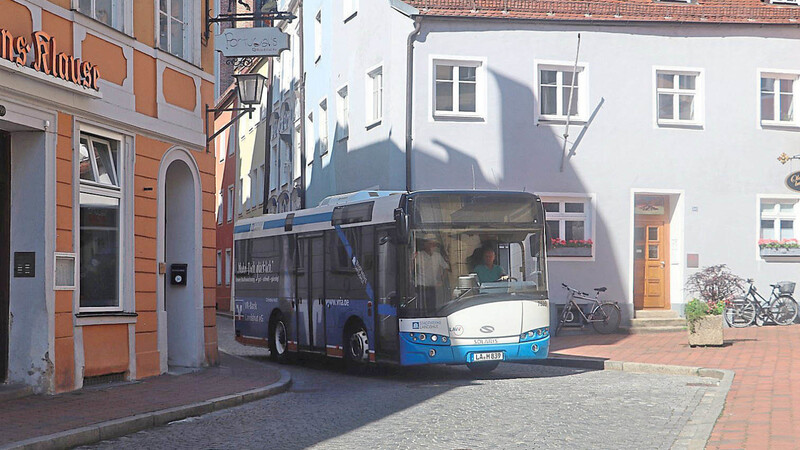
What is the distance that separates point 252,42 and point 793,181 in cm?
1516

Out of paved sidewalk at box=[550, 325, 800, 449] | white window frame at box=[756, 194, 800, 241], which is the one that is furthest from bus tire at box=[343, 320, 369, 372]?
Result: white window frame at box=[756, 194, 800, 241]

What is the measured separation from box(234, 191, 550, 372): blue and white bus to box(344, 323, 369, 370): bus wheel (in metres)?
0.02

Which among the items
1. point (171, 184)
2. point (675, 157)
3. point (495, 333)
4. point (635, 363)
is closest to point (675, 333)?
point (675, 157)

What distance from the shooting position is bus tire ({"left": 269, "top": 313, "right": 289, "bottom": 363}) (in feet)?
68.5

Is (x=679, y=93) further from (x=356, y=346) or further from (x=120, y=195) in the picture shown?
(x=120, y=195)

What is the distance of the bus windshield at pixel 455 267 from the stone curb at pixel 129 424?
290 cm

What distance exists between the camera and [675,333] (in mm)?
25391

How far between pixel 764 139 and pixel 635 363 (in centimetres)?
1217

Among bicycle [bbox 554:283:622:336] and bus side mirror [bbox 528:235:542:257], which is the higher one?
bus side mirror [bbox 528:235:542:257]

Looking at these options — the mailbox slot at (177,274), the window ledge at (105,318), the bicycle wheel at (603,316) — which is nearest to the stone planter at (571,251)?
the bicycle wheel at (603,316)

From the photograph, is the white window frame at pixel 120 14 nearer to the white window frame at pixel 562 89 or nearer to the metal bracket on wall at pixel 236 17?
the metal bracket on wall at pixel 236 17

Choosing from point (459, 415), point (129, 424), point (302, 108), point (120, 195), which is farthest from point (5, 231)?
point (302, 108)

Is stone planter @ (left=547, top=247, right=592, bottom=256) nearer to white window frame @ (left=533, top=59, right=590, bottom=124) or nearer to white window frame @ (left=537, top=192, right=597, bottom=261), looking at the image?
white window frame @ (left=537, top=192, right=597, bottom=261)

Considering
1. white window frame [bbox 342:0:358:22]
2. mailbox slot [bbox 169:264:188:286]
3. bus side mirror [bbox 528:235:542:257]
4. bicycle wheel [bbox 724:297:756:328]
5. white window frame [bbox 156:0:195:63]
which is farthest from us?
white window frame [bbox 342:0:358:22]
